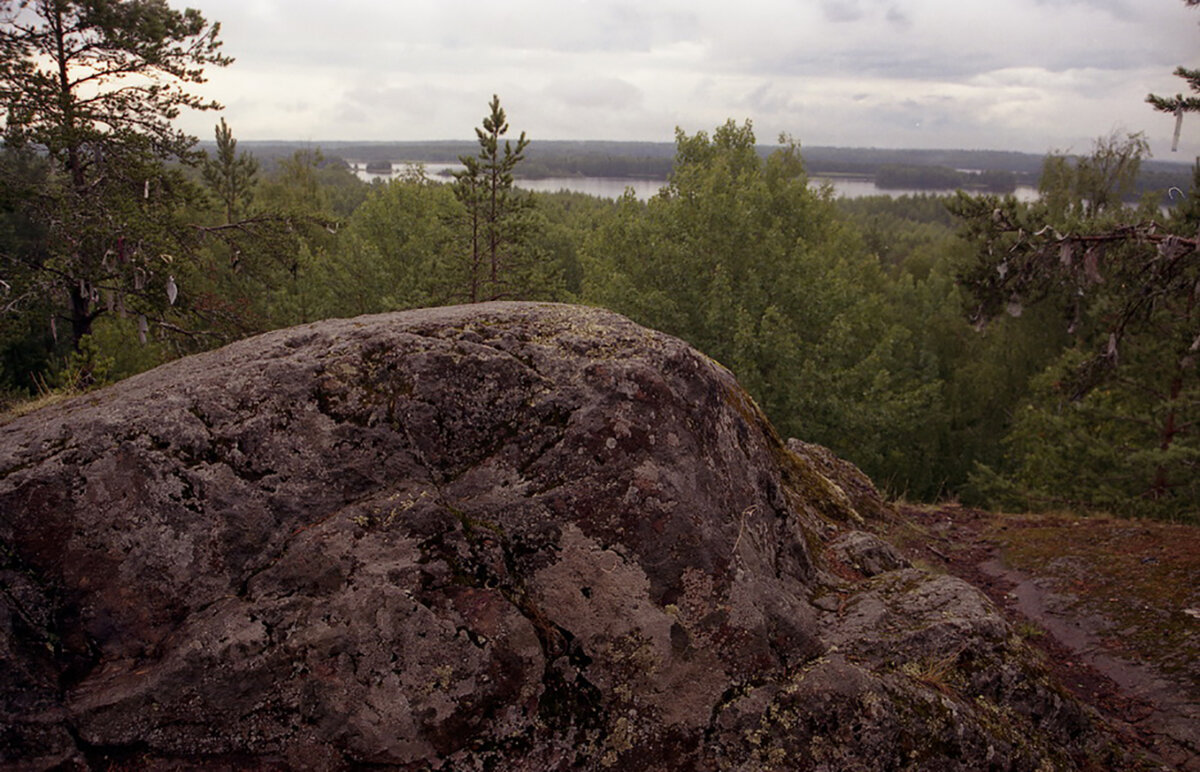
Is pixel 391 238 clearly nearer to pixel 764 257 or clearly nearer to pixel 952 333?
pixel 764 257

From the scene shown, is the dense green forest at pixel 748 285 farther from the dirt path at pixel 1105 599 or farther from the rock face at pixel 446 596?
the rock face at pixel 446 596

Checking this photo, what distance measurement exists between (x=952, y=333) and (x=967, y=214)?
25911 mm

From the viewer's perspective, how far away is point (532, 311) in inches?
201

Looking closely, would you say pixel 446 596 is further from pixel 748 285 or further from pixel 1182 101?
pixel 748 285

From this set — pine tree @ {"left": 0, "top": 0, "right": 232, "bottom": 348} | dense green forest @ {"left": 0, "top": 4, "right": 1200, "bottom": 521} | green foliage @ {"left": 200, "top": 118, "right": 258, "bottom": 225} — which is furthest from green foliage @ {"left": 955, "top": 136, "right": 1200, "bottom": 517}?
green foliage @ {"left": 200, "top": 118, "right": 258, "bottom": 225}

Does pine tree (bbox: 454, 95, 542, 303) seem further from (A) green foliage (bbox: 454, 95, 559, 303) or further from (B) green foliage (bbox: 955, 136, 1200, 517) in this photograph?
(B) green foliage (bbox: 955, 136, 1200, 517)

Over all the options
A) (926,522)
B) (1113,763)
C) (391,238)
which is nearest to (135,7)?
(391,238)

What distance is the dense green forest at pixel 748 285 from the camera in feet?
32.4

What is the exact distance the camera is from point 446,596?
376 centimetres

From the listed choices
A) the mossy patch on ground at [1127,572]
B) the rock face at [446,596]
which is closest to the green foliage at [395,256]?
the mossy patch on ground at [1127,572]

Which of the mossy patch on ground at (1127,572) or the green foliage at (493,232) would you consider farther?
the green foliage at (493,232)

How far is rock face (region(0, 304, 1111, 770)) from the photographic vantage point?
3.46 meters

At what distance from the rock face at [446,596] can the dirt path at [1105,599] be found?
143 centimetres

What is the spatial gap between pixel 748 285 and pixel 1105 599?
14.0 metres
